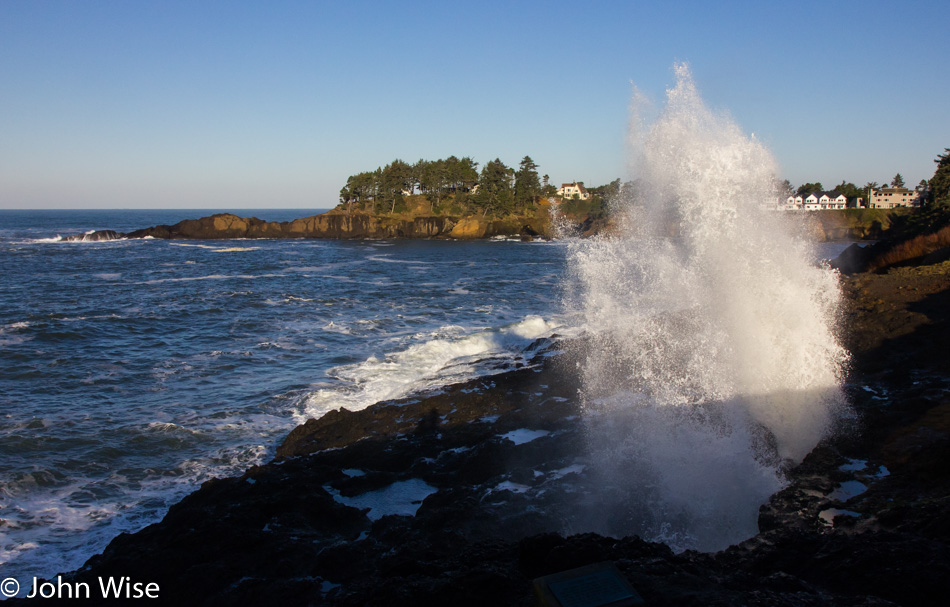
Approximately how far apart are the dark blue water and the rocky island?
1.73 metres

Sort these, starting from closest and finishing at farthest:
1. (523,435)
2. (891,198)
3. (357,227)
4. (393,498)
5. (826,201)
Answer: (393,498) < (523,435) < (357,227) < (891,198) < (826,201)

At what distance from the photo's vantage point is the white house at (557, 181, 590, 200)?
399 feet

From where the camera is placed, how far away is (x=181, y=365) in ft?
58.9

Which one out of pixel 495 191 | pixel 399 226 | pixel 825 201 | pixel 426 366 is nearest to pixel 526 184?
pixel 495 191

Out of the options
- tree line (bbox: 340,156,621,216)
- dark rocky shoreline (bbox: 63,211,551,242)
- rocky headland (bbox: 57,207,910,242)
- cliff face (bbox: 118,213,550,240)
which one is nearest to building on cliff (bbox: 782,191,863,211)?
rocky headland (bbox: 57,207,910,242)

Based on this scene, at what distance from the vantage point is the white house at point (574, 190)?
122 m

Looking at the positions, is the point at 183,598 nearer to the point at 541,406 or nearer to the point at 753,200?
the point at 541,406

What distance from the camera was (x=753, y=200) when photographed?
44.9 ft

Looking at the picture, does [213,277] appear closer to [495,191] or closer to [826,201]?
[495,191]

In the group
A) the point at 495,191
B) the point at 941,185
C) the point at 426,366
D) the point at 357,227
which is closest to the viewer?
the point at 426,366

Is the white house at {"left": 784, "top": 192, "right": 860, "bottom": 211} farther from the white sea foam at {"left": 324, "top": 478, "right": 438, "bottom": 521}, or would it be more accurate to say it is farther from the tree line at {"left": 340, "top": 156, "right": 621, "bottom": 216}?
the white sea foam at {"left": 324, "top": 478, "right": 438, "bottom": 521}

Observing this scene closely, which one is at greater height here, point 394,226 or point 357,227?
point 394,226

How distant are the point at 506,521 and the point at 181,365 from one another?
13913 mm

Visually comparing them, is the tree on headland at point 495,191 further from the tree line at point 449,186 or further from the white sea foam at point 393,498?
the white sea foam at point 393,498
